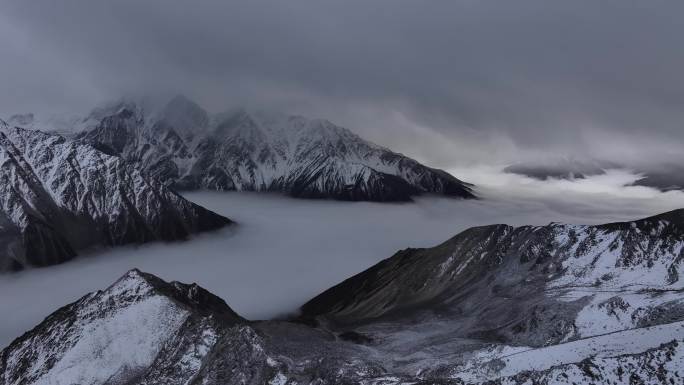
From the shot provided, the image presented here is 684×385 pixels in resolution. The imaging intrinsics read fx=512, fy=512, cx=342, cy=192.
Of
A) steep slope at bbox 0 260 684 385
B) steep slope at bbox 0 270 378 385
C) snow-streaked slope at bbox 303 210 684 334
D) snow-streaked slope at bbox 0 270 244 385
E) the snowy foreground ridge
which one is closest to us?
steep slope at bbox 0 260 684 385

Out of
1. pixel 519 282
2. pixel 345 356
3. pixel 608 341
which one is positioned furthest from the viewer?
pixel 519 282

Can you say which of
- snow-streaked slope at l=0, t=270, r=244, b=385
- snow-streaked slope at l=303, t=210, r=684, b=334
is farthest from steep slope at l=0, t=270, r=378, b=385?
snow-streaked slope at l=303, t=210, r=684, b=334

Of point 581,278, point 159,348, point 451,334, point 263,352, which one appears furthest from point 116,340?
point 581,278

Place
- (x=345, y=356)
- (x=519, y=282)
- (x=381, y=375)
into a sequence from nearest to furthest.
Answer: (x=381, y=375) < (x=345, y=356) < (x=519, y=282)

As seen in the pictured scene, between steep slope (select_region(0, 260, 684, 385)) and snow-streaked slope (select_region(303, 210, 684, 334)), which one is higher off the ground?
snow-streaked slope (select_region(303, 210, 684, 334))

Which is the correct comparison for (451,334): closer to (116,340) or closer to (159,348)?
(159,348)

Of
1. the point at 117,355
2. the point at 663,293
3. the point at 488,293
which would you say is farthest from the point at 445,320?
the point at 117,355

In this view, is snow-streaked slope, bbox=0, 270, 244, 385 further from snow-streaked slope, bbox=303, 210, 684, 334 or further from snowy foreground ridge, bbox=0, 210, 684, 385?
snow-streaked slope, bbox=303, 210, 684, 334

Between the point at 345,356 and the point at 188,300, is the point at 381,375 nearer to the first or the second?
the point at 345,356

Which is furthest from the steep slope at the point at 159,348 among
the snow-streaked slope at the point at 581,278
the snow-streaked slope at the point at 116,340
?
the snow-streaked slope at the point at 581,278
